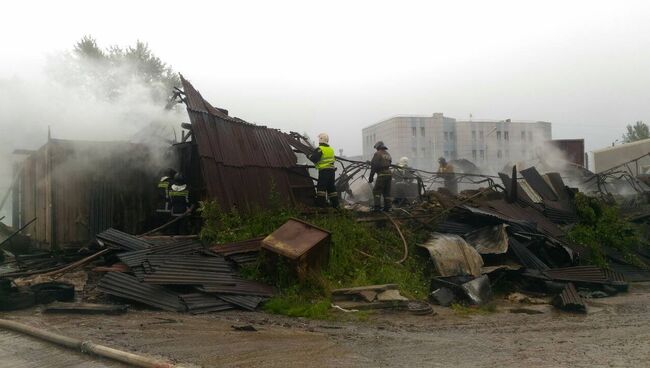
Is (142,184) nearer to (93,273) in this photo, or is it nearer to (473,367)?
(93,273)

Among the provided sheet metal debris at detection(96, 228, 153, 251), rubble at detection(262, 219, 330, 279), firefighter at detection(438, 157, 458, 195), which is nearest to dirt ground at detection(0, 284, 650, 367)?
rubble at detection(262, 219, 330, 279)

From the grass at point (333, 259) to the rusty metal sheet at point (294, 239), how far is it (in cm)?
30

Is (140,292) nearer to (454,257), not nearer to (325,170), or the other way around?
(325,170)

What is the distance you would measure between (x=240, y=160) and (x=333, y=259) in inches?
126

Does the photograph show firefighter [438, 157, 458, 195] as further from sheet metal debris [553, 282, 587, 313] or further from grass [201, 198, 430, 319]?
sheet metal debris [553, 282, 587, 313]

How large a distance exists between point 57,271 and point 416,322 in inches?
226

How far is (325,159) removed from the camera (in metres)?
10.3

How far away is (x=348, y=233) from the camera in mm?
8961

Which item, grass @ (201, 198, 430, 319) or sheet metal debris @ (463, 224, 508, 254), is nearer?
grass @ (201, 198, 430, 319)

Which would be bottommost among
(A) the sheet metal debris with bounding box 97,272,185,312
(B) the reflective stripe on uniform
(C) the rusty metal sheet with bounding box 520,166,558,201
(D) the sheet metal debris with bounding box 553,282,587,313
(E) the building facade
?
(D) the sheet metal debris with bounding box 553,282,587,313

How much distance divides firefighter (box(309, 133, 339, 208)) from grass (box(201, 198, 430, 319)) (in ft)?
2.22

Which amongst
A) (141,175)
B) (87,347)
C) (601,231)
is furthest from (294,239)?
(601,231)

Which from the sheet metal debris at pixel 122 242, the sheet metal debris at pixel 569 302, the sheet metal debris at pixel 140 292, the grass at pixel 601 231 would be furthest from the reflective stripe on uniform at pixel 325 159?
the grass at pixel 601 231

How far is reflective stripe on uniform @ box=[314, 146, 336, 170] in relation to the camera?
10305mm
